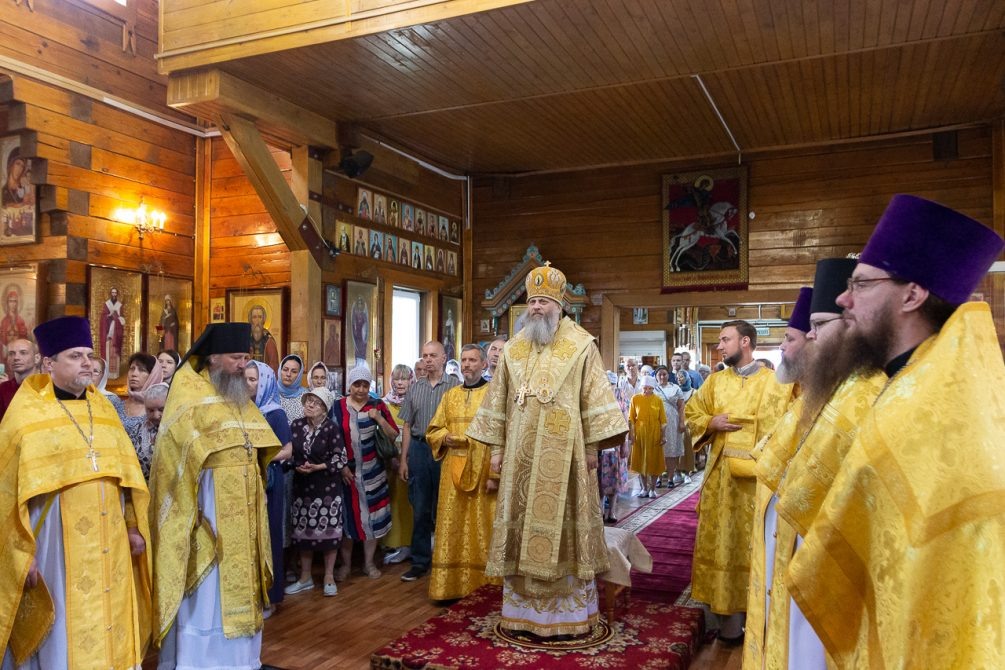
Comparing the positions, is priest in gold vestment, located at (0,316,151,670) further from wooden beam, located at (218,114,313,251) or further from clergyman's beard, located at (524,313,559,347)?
wooden beam, located at (218,114,313,251)

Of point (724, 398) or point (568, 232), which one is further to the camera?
point (568, 232)

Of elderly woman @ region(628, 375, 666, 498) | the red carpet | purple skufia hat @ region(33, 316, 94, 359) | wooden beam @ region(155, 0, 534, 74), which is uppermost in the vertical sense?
wooden beam @ region(155, 0, 534, 74)

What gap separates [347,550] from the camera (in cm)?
607

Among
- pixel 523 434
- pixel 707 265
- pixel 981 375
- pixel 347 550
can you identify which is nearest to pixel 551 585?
pixel 523 434

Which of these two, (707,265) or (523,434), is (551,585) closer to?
(523,434)

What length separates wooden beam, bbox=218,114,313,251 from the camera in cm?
731

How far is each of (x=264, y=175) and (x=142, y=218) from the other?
2402 mm

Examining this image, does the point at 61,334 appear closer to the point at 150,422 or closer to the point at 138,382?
the point at 150,422

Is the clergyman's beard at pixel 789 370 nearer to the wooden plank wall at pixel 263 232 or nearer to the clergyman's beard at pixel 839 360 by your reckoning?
the clergyman's beard at pixel 839 360

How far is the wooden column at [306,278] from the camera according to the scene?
807cm

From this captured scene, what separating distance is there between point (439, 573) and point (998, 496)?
452 centimetres

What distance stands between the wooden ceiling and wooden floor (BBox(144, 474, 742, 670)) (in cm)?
422

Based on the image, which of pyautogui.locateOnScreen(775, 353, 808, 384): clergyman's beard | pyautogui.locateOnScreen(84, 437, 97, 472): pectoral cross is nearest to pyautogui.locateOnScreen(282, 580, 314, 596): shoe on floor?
pyautogui.locateOnScreen(84, 437, 97, 472): pectoral cross

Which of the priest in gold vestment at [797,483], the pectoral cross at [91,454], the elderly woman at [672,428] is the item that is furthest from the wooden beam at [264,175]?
the priest in gold vestment at [797,483]
